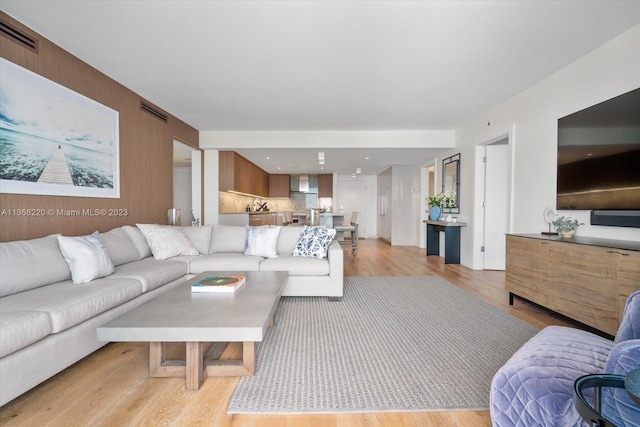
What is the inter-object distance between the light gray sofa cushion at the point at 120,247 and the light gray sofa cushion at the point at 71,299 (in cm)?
56

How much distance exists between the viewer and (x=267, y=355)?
1920 millimetres

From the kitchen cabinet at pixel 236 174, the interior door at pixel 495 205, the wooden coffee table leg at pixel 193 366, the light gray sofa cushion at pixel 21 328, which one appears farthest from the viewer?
the kitchen cabinet at pixel 236 174

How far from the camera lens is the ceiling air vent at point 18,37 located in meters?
2.17

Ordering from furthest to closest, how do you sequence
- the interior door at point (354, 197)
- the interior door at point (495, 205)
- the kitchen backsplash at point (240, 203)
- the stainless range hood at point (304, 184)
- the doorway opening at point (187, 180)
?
the interior door at point (354, 197) < the stainless range hood at point (304, 184) < the kitchen backsplash at point (240, 203) < the doorway opening at point (187, 180) < the interior door at point (495, 205)

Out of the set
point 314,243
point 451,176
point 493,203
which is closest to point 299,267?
point 314,243

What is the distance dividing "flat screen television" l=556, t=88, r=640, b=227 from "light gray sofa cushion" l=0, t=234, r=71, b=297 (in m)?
4.52

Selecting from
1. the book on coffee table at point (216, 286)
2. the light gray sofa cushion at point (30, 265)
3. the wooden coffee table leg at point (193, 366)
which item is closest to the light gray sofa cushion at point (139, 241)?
the light gray sofa cushion at point (30, 265)

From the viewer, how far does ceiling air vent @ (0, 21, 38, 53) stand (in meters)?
2.17

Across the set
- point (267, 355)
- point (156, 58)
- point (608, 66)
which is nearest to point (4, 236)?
point (156, 58)

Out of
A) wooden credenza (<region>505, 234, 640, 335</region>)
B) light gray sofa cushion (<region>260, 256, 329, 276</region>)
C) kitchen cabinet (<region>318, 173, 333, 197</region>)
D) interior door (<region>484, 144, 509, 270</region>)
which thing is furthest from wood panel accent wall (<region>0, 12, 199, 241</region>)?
interior door (<region>484, 144, 509, 270</region>)

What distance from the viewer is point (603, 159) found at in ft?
7.99

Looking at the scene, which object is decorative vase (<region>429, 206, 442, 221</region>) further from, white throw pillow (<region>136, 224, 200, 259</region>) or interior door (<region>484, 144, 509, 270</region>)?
white throw pillow (<region>136, 224, 200, 259</region>)

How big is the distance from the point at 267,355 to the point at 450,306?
204 centimetres

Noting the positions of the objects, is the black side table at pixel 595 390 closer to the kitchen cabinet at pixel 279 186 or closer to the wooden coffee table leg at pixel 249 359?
the wooden coffee table leg at pixel 249 359
